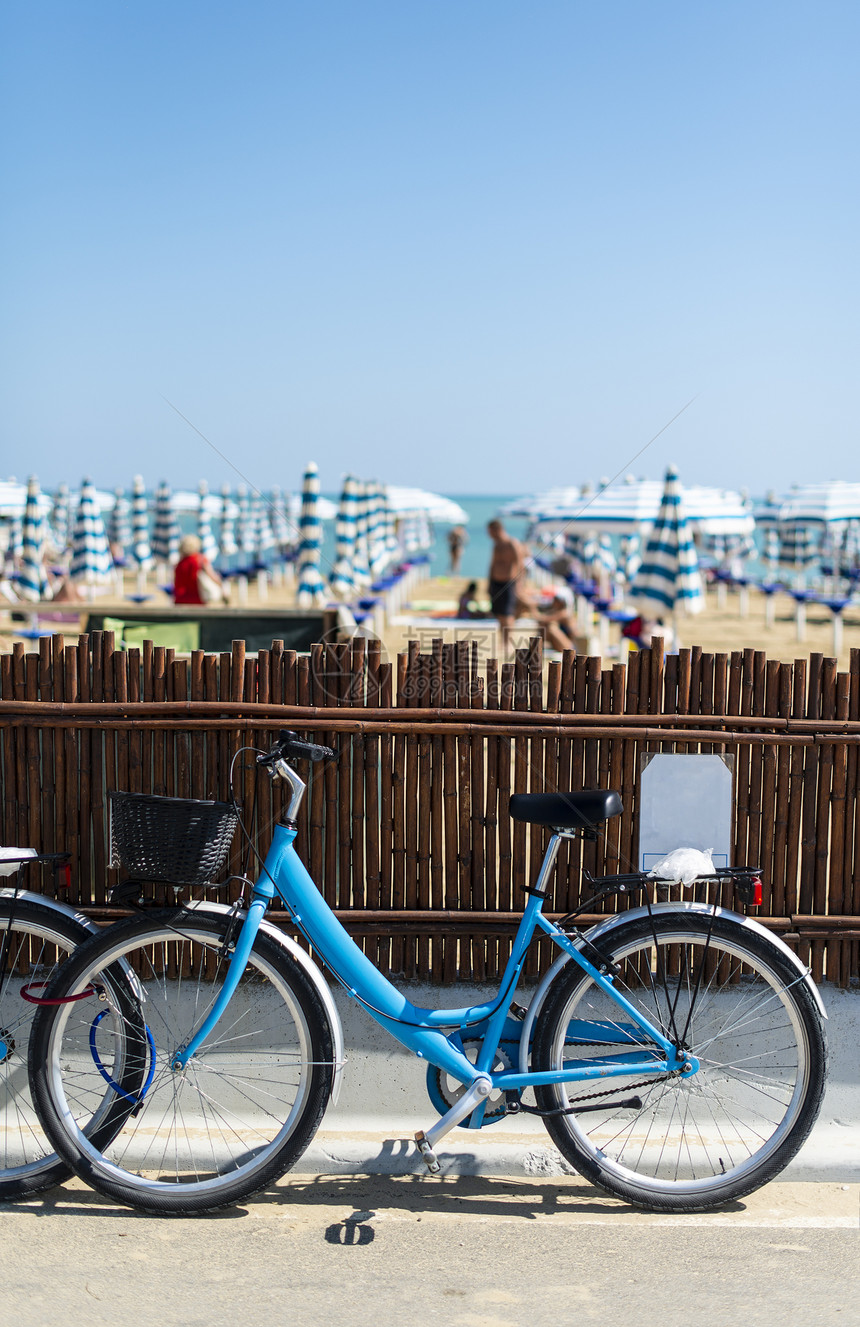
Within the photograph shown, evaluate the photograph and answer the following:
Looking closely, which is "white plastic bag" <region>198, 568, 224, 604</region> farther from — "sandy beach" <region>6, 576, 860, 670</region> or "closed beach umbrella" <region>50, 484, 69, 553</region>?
"closed beach umbrella" <region>50, 484, 69, 553</region>

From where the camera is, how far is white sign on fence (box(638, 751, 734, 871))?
3443mm

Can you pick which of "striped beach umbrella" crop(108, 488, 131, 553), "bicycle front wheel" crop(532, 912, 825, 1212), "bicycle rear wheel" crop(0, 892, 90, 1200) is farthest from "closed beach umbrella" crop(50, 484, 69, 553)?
→ "bicycle front wheel" crop(532, 912, 825, 1212)

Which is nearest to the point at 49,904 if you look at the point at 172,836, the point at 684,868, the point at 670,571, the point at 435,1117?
the point at 172,836

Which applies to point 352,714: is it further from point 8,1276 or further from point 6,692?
point 8,1276

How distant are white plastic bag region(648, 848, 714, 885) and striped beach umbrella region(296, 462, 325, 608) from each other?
370 inches

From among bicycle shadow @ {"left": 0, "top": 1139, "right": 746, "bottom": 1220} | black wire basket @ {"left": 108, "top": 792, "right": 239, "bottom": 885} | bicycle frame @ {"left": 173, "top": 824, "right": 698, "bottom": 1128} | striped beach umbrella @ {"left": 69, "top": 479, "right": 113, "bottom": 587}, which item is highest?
striped beach umbrella @ {"left": 69, "top": 479, "right": 113, "bottom": 587}

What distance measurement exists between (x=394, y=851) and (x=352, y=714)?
47 centimetres

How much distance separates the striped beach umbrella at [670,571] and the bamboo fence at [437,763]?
7.24 meters

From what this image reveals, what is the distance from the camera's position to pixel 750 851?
11.5 feet

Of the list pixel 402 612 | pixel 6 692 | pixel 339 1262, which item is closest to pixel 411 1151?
pixel 339 1262

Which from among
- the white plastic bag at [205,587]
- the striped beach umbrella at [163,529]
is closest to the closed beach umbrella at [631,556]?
the striped beach umbrella at [163,529]

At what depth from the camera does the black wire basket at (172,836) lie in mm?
2891

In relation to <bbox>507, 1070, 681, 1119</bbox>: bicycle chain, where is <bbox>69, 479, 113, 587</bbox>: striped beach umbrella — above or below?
above

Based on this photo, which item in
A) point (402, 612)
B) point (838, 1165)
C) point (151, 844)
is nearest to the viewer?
point (151, 844)
